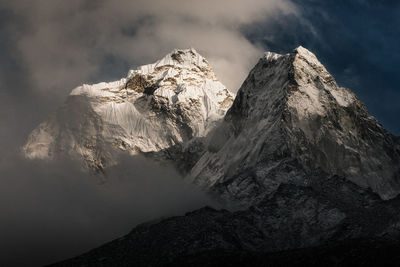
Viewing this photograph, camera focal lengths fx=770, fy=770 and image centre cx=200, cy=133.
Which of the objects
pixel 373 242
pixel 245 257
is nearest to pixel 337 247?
pixel 373 242

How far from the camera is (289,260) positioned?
7293 inches

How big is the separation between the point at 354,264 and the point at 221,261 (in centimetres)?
3456

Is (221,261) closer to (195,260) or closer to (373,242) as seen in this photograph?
(195,260)

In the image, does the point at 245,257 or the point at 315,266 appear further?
the point at 245,257

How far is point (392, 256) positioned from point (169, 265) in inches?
2226

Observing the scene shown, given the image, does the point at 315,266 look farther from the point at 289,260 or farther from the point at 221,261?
the point at 221,261

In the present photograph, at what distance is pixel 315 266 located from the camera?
180 meters

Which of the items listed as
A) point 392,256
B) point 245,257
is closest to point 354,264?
point 392,256

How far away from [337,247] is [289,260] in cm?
1256

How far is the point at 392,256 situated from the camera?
577 ft

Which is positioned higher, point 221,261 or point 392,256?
point 221,261

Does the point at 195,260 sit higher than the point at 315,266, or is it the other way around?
the point at 195,260

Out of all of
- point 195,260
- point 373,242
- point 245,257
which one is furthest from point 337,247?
point 195,260

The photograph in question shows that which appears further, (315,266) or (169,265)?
(169,265)
